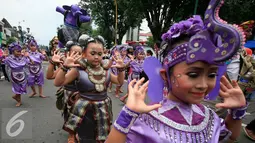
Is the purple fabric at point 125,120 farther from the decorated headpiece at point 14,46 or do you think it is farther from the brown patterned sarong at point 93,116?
the decorated headpiece at point 14,46

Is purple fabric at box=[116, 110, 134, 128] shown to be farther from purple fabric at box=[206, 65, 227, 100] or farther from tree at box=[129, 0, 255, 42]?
tree at box=[129, 0, 255, 42]

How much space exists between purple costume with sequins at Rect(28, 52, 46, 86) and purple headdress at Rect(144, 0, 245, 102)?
6.58m

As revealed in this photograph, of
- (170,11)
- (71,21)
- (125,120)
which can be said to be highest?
(170,11)

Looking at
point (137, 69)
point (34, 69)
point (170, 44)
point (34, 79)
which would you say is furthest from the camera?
point (34, 69)

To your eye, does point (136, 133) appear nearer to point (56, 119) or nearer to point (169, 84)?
Result: point (169, 84)

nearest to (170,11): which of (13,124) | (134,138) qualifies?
(13,124)

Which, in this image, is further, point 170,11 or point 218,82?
point 170,11

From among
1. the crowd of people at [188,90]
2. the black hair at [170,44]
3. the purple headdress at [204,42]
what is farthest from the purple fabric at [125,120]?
the black hair at [170,44]

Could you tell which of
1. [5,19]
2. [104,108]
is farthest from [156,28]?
[5,19]

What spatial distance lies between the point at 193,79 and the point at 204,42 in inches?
8.7

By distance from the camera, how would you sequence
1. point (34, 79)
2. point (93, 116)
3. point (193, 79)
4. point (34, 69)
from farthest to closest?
point (34, 69) → point (34, 79) → point (93, 116) → point (193, 79)

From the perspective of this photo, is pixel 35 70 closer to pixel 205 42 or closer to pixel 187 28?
pixel 187 28

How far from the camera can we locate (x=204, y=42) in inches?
47.4

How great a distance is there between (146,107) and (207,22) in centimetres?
59
